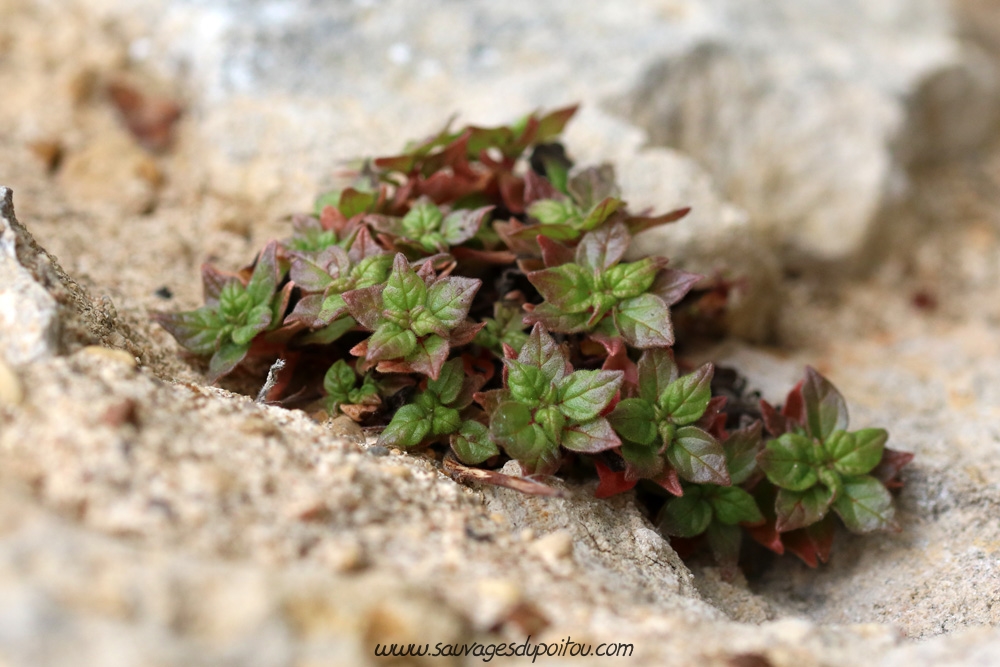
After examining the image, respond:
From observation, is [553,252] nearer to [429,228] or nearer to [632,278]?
[632,278]

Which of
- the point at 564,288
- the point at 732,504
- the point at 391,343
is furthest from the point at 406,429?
the point at 732,504

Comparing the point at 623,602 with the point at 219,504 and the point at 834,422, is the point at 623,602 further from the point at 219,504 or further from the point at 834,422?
→ the point at 834,422

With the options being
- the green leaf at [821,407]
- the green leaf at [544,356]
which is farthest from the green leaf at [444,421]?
the green leaf at [821,407]

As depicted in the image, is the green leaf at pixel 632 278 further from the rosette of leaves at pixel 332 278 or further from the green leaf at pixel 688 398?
the rosette of leaves at pixel 332 278

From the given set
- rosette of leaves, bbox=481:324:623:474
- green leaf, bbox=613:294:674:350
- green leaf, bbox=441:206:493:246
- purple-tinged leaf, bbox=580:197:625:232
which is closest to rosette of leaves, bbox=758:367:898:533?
green leaf, bbox=613:294:674:350

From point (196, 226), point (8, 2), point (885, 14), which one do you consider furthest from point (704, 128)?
point (8, 2)

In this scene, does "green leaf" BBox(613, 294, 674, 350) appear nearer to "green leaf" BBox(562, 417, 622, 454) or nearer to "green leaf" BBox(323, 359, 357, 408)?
"green leaf" BBox(562, 417, 622, 454)

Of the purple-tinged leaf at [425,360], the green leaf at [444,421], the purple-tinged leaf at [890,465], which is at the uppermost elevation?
the purple-tinged leaf at [425,360]
